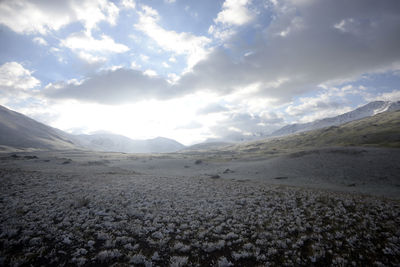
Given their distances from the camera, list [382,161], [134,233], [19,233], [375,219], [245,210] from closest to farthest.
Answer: [19,233], [134,233], [375,219], [245,210], [382,161]

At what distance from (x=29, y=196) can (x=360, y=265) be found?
76.0 feet

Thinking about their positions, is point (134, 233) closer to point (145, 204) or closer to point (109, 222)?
point (109, 222)

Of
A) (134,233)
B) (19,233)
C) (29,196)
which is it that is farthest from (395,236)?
(29,196)

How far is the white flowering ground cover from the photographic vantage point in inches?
294

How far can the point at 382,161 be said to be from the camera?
135 feet

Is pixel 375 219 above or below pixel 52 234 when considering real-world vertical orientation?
below

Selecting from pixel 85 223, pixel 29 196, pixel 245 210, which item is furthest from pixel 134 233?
pixel 29 196

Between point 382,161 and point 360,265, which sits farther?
point 382,161

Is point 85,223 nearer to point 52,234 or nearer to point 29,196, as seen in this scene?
point 52,234

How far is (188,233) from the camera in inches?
386

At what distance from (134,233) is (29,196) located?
478 inches

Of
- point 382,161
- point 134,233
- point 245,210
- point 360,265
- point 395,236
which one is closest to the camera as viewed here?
point 360,265

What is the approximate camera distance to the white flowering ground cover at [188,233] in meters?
7.46

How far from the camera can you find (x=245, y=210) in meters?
14.0
